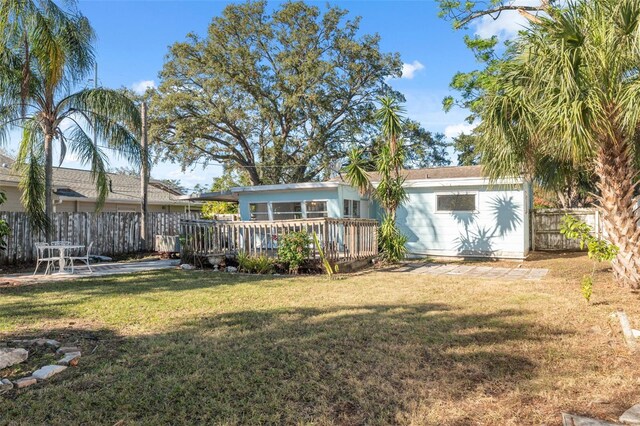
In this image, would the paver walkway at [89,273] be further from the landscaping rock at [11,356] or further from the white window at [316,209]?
the landscaping rock at [11,356]

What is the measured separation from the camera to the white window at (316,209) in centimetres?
1449

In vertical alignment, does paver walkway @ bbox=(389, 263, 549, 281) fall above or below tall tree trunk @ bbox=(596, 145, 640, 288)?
below

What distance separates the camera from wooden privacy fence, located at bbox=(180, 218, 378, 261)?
1030 centimetres

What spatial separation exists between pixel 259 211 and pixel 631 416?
45.0ft

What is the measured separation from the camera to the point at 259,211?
15711mm

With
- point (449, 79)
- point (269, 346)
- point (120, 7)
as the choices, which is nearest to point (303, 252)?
point (269, 346)

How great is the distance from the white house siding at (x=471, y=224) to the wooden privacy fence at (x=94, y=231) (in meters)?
9.60

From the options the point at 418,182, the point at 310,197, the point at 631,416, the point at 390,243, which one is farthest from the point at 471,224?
the point at 631,416

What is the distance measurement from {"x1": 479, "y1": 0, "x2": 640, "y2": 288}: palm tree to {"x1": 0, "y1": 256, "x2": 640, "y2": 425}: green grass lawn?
1.62 metres

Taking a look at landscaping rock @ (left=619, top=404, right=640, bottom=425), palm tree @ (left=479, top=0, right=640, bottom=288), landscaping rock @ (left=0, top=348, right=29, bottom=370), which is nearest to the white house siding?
palm tree @ (left=479, top=0, right=640, bottom=288)

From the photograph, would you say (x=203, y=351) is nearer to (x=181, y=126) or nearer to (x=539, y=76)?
(x=539, y=76)

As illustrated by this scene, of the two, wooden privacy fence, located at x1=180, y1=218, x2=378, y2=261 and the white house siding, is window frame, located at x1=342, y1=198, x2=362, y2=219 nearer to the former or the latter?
the white house siding

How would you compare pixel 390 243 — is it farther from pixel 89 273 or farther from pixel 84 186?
pixel 84 186

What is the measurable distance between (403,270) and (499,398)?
311 inches
